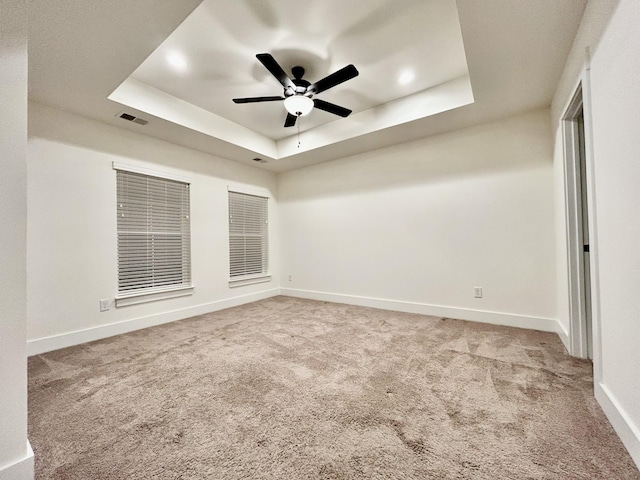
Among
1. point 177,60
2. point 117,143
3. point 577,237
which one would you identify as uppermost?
point 177,60

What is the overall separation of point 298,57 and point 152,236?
→ 2.81 meters

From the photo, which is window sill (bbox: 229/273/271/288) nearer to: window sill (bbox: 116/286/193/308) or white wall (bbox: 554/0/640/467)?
window sill (bbox: 116/286/193/308)

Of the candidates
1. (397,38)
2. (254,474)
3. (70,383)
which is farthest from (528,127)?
(70,383)

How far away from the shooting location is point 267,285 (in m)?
Answer: 5.15

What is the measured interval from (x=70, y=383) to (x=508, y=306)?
4306 millimetres

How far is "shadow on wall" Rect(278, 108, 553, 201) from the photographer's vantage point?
10.0ft

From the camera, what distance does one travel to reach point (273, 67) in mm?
2240

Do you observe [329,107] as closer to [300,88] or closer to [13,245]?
[300,88]

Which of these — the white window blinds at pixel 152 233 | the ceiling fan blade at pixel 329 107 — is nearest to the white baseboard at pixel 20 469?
the white window blinds at pixel 152 233

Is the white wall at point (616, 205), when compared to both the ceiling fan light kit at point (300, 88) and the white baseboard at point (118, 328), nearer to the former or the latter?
the ceiling fan light kit at point (300, 88)

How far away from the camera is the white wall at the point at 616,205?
1210 mm

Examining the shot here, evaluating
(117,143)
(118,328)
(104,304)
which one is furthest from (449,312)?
(117,143)

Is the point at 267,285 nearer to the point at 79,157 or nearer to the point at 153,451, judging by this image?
the point at 79,157

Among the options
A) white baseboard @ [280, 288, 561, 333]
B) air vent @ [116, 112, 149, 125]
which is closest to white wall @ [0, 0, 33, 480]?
air vent @ [116, 112, 149, 125]
